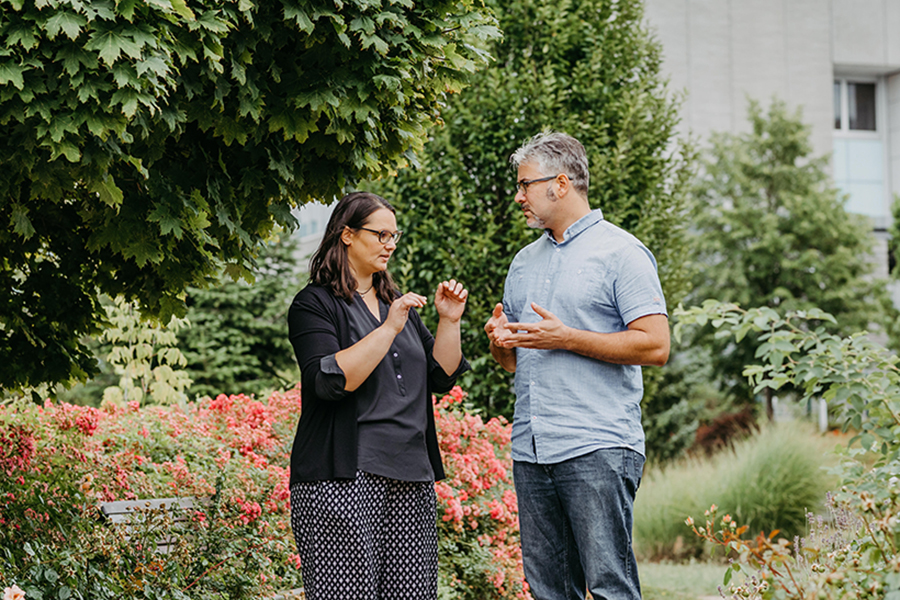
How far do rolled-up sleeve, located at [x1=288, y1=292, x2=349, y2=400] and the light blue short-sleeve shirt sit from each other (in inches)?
25.6

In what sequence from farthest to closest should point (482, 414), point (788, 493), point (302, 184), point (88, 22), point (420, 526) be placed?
point (788, 493) < point (482, 414) < point (302, 184) < point (420, 526) < point (88, 22)

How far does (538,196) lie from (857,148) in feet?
83.3

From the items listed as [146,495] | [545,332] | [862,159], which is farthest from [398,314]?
[862,159]

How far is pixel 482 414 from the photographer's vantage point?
640cm

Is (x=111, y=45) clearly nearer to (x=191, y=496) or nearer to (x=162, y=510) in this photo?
(x=162, y=510)

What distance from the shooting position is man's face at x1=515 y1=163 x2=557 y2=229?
2.88 meters

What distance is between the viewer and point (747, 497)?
8.80 meters

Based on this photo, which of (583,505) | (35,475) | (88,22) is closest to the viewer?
(88,22)

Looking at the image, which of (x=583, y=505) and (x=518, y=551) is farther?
(x=518, y=551)

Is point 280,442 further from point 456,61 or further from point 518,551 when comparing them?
point 456,61

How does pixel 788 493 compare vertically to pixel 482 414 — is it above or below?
below

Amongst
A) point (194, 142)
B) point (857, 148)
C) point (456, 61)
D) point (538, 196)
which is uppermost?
point (857, 148)

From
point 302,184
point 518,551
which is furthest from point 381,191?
point 302,184

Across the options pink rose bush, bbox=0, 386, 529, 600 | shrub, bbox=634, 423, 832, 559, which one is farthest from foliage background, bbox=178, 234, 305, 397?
shrub, bbox=634, 423, 832, 559
